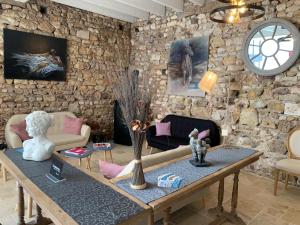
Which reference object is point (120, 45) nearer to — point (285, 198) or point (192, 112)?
point (192, 112)

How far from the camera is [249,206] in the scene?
9.07ft

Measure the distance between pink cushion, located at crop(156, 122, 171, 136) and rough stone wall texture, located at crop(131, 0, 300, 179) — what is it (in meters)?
0.52

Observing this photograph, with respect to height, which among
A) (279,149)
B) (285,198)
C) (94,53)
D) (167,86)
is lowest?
(285,198)

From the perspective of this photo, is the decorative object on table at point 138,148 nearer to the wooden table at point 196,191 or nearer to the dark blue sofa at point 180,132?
the wooden table at point 196,191

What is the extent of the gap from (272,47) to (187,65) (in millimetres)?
1650

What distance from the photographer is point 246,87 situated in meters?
3.94

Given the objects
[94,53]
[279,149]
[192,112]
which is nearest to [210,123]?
[192,112]

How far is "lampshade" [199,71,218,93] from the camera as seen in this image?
425 cm

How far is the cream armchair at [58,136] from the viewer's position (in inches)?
145

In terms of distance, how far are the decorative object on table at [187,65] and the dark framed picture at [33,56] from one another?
2325mm

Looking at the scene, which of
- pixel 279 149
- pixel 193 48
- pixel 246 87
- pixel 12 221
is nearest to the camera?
pixel 12 221

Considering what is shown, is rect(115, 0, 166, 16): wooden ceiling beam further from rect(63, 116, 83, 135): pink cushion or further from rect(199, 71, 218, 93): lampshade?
rect(63, 116, 83, 135): pink cushion

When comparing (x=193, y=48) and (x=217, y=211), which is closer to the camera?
(x=217, y=211)

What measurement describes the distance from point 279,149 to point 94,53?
423 centimetres
